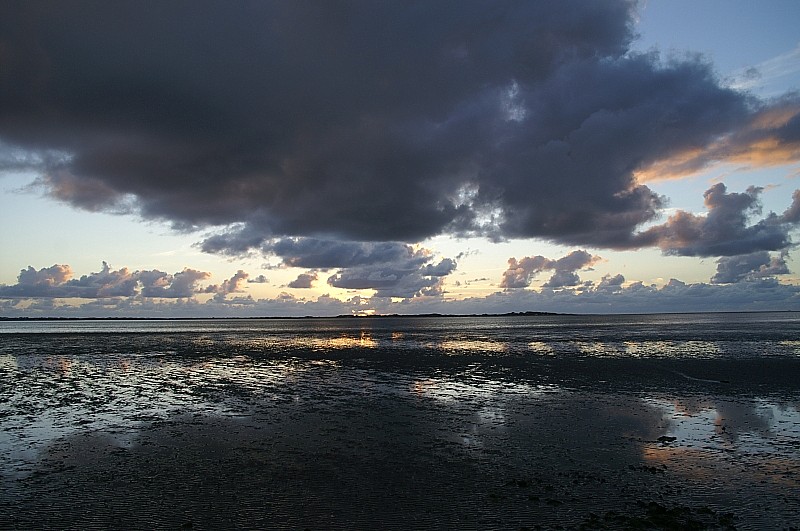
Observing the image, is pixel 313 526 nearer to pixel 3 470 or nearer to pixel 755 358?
pixel 3 470

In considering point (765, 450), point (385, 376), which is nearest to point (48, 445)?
point (385, 376)

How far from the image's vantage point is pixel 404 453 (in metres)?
16.7

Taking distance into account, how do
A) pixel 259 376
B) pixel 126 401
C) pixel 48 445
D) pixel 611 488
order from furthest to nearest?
pixel 259 376
pixel 126 401
pixel 48 445
pixel 611 488

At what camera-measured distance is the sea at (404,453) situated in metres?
11.7

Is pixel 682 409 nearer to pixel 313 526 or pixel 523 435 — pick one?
pixel 523 435

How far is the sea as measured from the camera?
11.7m

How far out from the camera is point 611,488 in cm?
1310

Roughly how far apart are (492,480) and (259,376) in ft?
86.9

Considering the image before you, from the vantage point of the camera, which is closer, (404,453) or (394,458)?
(394,458)

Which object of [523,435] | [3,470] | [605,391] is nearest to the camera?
[3,470]

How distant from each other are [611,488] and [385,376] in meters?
24.8

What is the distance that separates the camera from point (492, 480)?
13.9m

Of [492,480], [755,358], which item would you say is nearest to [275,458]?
[492,480]

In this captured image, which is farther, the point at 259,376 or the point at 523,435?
the point at 259,376
